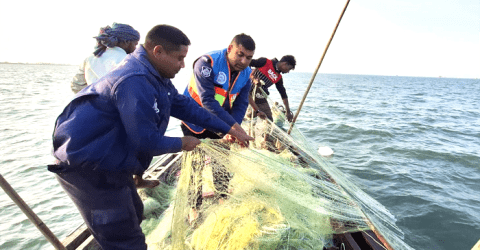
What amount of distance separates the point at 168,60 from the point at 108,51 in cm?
155

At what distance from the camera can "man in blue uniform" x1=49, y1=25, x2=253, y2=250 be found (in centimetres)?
132

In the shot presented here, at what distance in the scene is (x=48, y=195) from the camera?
555 cm

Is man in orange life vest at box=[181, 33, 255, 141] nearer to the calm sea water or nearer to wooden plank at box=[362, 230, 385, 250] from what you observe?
wooden plank at box=[362, 230, 385, 250]

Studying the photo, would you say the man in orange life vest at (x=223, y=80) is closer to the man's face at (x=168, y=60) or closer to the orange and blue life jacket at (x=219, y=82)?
the orange and blue life jacket at (x=219, y=82)

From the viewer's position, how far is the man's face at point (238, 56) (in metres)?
2.70

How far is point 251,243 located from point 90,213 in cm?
127

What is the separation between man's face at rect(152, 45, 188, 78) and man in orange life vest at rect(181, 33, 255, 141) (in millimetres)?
980

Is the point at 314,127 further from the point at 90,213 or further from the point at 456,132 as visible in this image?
the point at 90,213

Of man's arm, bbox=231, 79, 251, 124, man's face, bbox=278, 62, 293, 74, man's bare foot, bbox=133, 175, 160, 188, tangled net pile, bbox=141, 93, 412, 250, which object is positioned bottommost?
man's bare foot, bbox=133, 175, 160, 188

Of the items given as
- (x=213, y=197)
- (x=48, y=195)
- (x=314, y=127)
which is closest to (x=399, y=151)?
(x=314, y=127)

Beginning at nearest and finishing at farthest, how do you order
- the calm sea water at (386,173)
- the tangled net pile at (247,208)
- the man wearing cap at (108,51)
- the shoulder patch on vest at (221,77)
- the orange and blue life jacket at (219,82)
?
the tangled net pile at (247,208)
the man wearing cap at (108,51)
the orange and blue life jacket at (219,82)
the shoulder patch on vest at (221,77)
the calm sea water at (386,173)

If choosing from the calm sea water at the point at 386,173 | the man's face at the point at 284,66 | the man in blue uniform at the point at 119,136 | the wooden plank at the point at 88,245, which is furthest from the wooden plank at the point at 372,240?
the man's face at the point at 284,66

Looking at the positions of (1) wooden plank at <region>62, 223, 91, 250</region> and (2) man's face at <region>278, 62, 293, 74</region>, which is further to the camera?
(2) man's face at <region>278, 62, 293, 74</region>

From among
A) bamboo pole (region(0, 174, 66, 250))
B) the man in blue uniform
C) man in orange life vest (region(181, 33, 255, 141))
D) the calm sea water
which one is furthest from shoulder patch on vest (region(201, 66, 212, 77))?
the calm sea water
